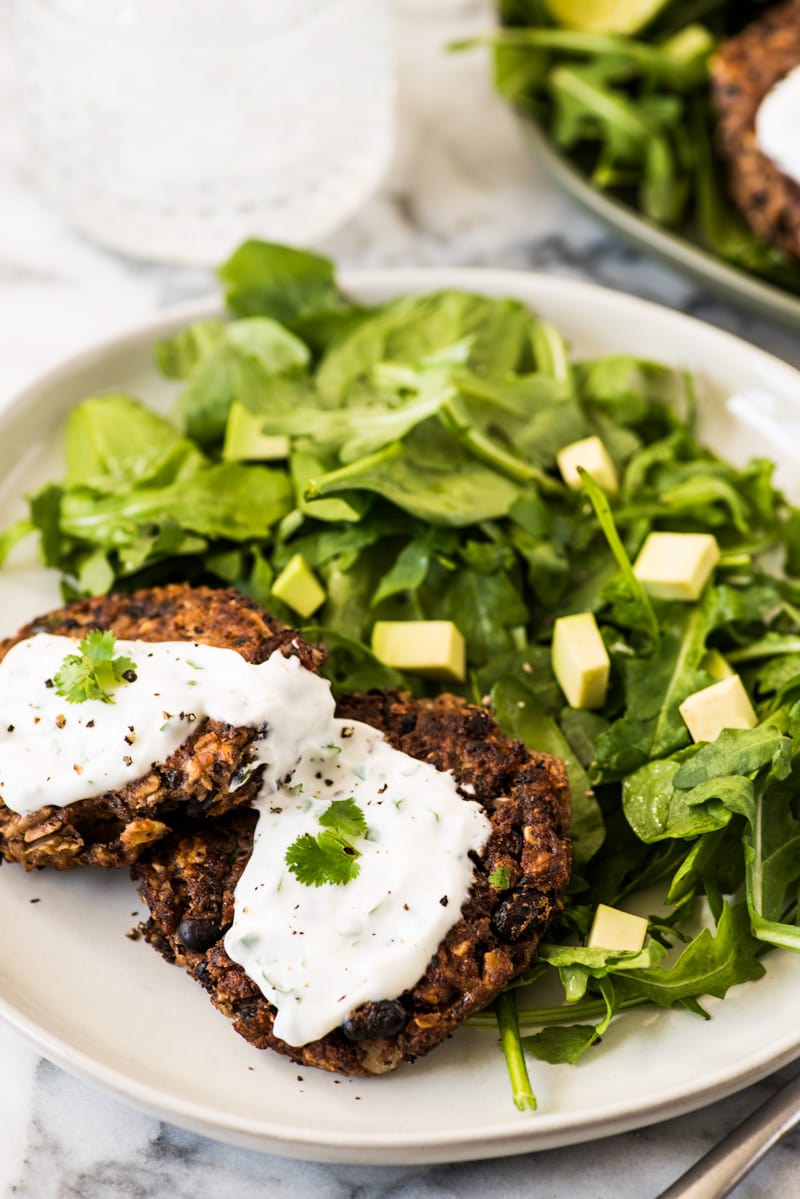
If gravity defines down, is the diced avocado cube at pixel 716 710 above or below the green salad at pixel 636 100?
below

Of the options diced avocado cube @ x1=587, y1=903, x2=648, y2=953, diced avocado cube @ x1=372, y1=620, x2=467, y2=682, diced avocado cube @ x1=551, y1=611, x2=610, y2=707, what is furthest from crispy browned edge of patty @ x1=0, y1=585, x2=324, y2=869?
diced avocado cube @ x1=587, y1=903, x2=648, y2=953

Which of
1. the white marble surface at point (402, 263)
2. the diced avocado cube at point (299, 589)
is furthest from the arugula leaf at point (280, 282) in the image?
the diced avocado cube at point (299, 589)

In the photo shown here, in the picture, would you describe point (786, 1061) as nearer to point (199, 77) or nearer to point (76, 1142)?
point (76, 1142)

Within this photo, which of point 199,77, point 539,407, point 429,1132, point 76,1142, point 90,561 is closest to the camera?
point 429,1132

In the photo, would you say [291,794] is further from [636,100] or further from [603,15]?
[603,15]

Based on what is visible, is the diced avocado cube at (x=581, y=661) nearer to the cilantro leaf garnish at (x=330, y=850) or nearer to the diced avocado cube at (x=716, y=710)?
the diced avocado cube at (x=716, y=710)

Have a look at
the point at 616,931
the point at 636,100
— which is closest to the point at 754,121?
the point at 636,100

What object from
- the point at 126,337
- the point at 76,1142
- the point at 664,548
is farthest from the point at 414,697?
the point at 126,337

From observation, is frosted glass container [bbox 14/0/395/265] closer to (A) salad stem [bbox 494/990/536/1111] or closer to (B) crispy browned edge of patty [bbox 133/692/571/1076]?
(B) crispy browned edge of patty [bbox 133/692/571/1076]
